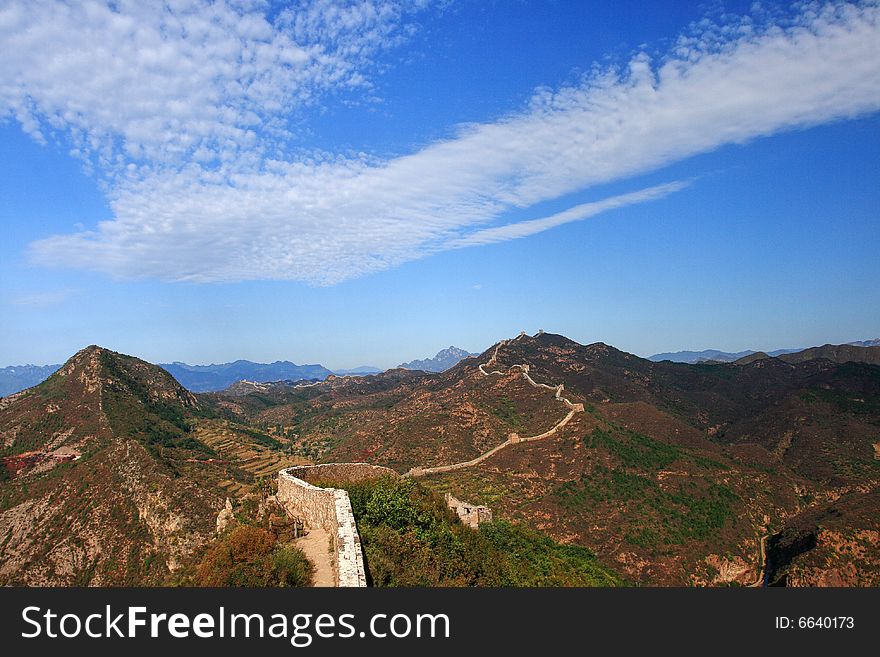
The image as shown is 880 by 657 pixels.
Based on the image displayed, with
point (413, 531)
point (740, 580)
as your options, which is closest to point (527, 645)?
point (413, 531)

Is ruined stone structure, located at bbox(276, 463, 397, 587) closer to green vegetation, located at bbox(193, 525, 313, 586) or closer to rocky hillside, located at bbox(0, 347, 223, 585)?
green vegetation, located at bbox(193, 525, 313, 586)

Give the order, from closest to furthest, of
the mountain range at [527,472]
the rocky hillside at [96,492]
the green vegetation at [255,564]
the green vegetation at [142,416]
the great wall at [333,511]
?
the great wall at [333,511] < the green vegetation at [255,564] < the mountain range at [527,472] < the rocky hillside at [96,492] < the green vegetation at [142,416]

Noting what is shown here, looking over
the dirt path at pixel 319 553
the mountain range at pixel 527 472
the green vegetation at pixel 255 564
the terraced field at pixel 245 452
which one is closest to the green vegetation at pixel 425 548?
the dirt path at pixel 319 553

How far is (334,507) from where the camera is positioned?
15164mm

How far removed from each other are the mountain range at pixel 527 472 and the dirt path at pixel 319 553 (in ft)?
17.2

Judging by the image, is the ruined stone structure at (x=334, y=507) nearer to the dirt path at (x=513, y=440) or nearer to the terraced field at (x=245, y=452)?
the dirt path at (x=513, y=440)

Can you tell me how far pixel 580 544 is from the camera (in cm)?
4209

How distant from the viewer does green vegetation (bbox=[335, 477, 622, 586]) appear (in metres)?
12.9

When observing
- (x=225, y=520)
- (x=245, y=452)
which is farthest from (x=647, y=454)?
(x=245, y=452)

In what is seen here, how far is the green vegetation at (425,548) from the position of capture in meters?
12.9

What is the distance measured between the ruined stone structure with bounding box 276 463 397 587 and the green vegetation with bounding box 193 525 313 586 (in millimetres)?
956

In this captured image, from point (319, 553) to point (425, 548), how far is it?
118 inches

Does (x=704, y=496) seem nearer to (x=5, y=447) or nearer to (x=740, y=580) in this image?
(x=740, y=580)

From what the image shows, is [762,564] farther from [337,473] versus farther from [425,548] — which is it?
[425,548]
